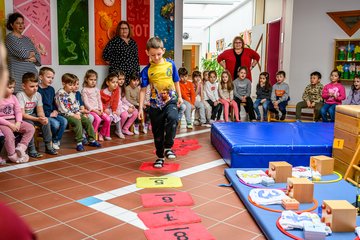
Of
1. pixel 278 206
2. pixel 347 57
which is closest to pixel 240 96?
pixel 347 57

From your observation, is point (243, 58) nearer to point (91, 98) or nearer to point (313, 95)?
point (313, 95)

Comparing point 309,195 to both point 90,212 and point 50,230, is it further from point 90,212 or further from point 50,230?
point 50,230

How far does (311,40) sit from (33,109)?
6476 millimetres

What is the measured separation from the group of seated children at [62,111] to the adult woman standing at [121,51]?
38 cm

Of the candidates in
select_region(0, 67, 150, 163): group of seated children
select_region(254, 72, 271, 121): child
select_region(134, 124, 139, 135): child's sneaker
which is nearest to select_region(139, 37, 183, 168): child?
select_region(0, 67, 150, 163): group of seated children

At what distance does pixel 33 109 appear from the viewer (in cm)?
486

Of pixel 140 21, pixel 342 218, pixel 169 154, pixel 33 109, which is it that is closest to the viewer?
→ pixel 342 218

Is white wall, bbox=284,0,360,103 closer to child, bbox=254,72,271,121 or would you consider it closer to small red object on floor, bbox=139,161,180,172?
child, bbox=254,72,271,121

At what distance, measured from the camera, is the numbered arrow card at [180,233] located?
2.59 m

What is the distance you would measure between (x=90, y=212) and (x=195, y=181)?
1.21m

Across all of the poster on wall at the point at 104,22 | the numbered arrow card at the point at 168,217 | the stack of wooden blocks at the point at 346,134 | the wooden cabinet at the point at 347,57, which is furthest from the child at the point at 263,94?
the numbered arrow card at the point at 168,217

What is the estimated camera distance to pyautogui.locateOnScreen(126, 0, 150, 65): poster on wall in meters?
7.01

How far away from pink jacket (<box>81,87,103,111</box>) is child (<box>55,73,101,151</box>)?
177 mm

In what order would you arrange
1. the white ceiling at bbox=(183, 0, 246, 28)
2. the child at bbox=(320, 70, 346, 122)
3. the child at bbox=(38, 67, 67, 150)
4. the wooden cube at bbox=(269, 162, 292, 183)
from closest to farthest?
1. the wooden cube at bbox=(269, 162, 292, 183)
2. the child at bbox=(38, 67, 67, 150)
3. the child at bbox=(320, 70, 346, 122)
4. the white ceiling at bbox=(183, 0, 246, 28)
